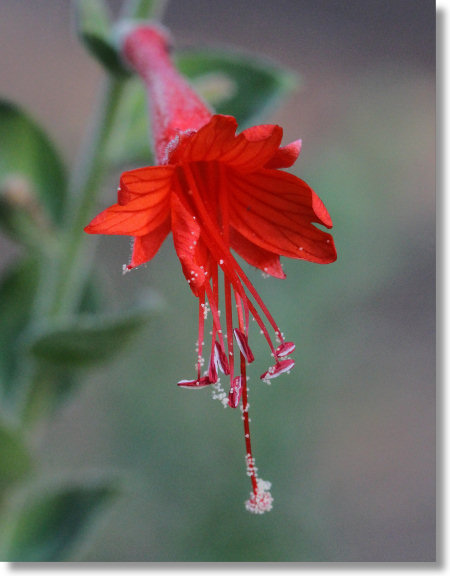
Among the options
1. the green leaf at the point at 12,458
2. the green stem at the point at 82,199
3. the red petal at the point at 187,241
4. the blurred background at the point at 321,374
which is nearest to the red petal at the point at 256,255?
the red petal at the point at 187,241

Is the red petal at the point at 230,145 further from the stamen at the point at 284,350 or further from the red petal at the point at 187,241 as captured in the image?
the stamen at the point at 284,350

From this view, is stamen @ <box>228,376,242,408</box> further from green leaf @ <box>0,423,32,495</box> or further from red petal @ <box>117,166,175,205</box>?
green leaf @ <box>0,423,32,495</box>

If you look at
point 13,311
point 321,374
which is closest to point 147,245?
point 13,311

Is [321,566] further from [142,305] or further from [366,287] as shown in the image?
[366,287]

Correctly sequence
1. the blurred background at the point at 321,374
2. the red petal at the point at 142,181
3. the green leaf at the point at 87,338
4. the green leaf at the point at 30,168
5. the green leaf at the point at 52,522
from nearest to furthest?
the red petal at the point at 142,181 → the green leaf at the point at 87,338 → the green leaf at the point at 30,168 → the green leaf at the point at 52,522 → the blurred background at the point at 321,374

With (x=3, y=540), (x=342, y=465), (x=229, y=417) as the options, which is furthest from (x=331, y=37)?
(x=3, y=540)

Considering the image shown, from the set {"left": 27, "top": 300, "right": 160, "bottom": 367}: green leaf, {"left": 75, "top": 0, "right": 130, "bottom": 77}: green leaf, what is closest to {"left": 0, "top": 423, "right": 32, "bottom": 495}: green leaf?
{"left": 27, "top": 300, "right": 160, "bottom": 367}: green leaf
